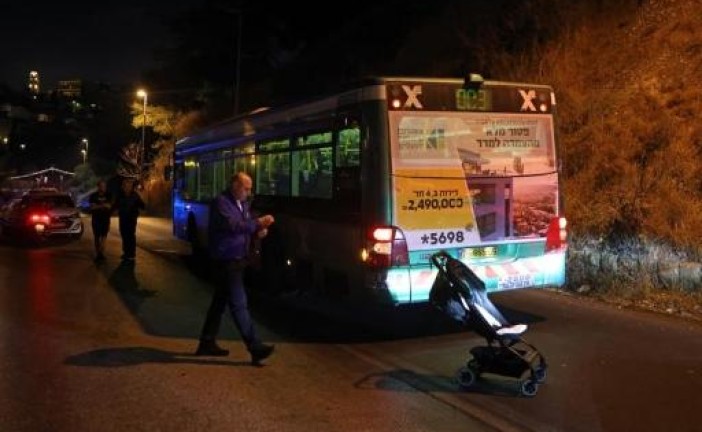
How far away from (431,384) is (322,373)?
3.41 feet

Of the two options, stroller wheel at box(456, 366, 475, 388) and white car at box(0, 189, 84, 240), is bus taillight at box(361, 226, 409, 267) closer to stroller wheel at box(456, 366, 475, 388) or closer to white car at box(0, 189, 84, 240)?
stroller wheel at box(456, 366, 475, 388)

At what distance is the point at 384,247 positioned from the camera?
27.2 ft

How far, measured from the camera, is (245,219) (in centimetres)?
763

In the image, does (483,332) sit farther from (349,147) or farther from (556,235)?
(556,235)

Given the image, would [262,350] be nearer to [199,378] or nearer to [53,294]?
[199,378]

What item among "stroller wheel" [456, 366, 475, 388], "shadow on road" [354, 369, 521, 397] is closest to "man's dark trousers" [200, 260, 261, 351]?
"shadow on road" [354, 369, 521, 397]

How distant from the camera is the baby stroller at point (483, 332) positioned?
6.57 metres

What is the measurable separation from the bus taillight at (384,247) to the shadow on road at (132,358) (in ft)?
5.54

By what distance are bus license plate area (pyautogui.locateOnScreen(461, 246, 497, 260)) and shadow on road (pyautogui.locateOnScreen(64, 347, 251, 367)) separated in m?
2.70

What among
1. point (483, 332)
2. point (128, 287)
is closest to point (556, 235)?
point (483, 332)

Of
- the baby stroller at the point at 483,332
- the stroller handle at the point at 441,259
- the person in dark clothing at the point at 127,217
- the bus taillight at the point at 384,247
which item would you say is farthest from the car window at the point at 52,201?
the baby stroller at the point at 483,332

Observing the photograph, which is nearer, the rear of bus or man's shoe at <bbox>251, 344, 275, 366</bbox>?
man's shoe at <bbox>251, 344, 275, 366</bbox>

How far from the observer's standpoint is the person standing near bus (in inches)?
296

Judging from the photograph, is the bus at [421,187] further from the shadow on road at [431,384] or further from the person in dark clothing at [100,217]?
the person in dark clothing at [100,217]
